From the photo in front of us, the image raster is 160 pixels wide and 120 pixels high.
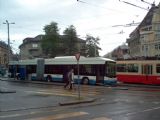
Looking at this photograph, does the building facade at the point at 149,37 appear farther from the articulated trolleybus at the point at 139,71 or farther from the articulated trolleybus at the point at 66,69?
the articulated trolleybus at the point at 66,69

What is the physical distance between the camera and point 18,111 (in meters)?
17.3

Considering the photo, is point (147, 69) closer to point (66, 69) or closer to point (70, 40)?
point (66, 69)

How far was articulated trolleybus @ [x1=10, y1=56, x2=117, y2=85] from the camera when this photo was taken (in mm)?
41156

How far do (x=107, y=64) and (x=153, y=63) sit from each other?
5.50 metres

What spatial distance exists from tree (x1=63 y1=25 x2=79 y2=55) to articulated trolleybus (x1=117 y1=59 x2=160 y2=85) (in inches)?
2030

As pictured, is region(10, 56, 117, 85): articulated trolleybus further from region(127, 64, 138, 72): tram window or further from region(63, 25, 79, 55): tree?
region(63, 25, 79, 55): tree

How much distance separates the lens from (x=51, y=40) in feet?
323

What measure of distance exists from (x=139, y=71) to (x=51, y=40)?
55420 mm

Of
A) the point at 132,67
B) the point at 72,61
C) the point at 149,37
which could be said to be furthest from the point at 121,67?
the point at 149,37

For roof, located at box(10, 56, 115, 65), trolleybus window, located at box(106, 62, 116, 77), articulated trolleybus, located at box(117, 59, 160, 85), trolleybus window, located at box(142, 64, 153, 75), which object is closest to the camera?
trolleybus window, located at box(106, 62, 116, 77)

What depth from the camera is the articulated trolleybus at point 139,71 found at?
141 ft

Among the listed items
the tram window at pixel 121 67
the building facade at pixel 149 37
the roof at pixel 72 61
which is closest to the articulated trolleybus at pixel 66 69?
the roof at pixel 72 61

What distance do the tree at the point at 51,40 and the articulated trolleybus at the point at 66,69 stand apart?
41906 millimetres

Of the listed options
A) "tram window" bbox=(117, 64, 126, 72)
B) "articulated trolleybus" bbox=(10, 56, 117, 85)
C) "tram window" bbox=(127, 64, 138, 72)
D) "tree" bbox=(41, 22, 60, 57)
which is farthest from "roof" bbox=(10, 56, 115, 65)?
"tree" bbox=(41, 22, 60, 57)
